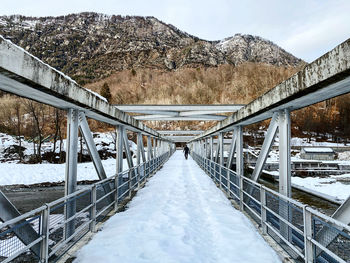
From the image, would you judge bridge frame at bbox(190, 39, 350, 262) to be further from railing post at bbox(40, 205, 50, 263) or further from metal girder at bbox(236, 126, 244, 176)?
railing post at bbox(40, 205, 50, 263)

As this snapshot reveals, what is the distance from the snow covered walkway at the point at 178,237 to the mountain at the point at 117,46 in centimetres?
13733

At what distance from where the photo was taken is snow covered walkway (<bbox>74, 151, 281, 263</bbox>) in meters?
3.27

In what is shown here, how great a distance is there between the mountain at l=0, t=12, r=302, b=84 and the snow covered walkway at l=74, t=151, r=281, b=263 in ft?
451

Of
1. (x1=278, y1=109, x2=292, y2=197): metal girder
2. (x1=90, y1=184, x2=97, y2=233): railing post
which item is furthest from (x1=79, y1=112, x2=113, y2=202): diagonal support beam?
(x1=278, y1=109, x2=292, y2=197): metal girder

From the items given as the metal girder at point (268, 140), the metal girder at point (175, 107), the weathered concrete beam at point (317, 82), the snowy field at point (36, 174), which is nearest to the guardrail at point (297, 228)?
the metal girder at point (268, 140)

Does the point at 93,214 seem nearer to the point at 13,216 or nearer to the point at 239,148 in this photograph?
the point at 13,216

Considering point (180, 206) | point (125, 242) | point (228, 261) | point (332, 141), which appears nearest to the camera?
point (228, 261)

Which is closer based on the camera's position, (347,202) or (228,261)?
(347,202)

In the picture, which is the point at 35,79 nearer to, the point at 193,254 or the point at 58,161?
the point at 193,254

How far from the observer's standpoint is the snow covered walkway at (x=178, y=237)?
10.7 ft

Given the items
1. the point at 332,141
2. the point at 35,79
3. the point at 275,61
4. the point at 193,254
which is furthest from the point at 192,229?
the point at 275,61

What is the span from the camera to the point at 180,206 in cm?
604

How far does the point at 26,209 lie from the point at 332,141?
6297 cm

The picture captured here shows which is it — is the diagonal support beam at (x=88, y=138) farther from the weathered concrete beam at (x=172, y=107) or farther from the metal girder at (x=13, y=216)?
the weathered concrete beam at (x=172, y=107)
